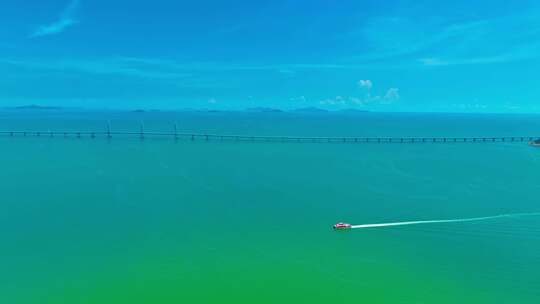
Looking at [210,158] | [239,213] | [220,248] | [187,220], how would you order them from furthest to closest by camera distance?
[210,158] < [239,213] < [187,220] < [220,248]

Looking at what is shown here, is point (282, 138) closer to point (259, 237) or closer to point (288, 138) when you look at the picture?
point (288, 138)

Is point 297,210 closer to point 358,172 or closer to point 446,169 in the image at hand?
point 358,172

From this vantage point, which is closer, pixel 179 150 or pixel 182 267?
pixel 182 267

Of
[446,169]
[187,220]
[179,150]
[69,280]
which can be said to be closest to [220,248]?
[187,220]

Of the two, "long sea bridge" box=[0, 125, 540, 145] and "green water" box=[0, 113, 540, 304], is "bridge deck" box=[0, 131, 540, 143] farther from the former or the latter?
"green water" box=[0, 113, 540, 304]

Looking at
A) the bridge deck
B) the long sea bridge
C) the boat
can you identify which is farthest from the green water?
the bridge deck

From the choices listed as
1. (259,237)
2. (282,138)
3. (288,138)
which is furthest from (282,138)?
(259,237)

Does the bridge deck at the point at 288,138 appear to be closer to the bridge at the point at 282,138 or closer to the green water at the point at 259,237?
the bridge at the point at 282,138

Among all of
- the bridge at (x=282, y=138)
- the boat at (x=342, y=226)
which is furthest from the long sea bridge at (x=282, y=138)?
the boat at (x=342, y=226)
